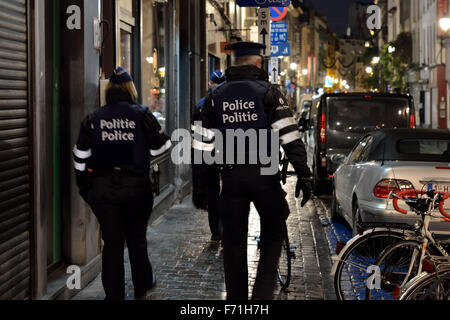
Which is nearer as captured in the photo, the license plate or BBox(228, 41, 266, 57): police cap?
BBox(228, 41, 266, 57): police cap

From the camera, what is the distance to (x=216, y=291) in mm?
6938

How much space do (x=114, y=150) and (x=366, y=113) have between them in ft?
29.8

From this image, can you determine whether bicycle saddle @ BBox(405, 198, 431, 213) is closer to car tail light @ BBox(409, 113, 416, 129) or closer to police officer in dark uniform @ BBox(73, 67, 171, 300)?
police officer in dark uniform @ BBox(73, 67, 171, 300)

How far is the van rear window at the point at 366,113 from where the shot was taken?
544 inches

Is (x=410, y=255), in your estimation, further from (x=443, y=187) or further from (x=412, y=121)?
(x=412, y=121)

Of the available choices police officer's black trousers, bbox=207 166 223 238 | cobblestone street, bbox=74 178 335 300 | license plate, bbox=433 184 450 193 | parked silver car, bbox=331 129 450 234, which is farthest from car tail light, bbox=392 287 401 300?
police officer's black trousers, bbox=207 166 223 238

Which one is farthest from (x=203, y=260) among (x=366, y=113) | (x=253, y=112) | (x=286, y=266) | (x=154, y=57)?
(x=366, y=113)

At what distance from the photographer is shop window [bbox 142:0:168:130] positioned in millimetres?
12164

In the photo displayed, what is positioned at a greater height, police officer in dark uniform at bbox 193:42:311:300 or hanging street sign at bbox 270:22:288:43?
hanging street sign at bbox 270:22:288:43

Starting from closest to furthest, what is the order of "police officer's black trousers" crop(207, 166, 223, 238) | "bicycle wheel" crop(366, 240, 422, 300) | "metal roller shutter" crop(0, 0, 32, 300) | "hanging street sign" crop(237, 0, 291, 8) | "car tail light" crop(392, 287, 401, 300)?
"car tail light" crop(392, 287, 401, 300) → "bicycle wheel" crop(366, 240, 422, 300) → "metal roller shutter" crop(0, 0, 32, 300) → "police officer's black trousers" crop(207, 166, 223, 238) → "hanging street sign" crop(237, 0, 291, 8)

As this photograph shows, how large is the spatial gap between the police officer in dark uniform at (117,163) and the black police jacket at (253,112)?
0.45 metres

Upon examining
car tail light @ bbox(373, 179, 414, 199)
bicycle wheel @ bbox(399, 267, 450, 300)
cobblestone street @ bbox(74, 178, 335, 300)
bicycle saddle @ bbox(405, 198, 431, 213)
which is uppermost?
bicycle saddle @ bbox(405, 198, 431, 213)

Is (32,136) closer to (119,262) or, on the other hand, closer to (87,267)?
(119,262)

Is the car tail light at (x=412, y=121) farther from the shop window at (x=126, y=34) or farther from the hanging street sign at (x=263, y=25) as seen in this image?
the shop window at (x=126, y=34)
